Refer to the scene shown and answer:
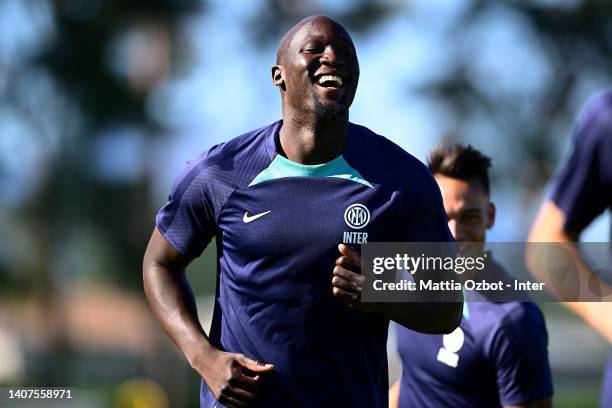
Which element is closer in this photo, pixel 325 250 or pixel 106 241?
pixel 325 250

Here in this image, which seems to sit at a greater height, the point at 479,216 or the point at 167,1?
the point at 167,1

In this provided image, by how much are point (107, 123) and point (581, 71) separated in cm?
1266

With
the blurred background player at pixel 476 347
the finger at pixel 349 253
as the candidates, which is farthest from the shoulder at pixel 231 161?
the blurred background player at pixel 476 347

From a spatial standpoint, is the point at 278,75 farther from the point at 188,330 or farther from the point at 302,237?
the point at 188,330

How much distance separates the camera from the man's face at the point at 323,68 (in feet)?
15.3

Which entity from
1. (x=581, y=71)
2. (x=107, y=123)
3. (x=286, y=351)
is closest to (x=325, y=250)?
(x=286, y=351)

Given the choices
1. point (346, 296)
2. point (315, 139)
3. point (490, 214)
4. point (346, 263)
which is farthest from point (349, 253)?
point (490, 214)

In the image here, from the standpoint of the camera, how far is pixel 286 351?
4598mm

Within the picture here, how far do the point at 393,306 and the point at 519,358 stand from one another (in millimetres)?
1510

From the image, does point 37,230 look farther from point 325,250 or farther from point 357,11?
point 325,250

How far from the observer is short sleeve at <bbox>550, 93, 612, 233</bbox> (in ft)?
12.5

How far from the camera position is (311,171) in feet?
15.6

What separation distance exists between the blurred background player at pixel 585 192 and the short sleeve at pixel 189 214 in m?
1.50

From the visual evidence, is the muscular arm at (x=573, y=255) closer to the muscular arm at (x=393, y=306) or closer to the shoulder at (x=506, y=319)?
the muscular arm at (x=393, y=306)
